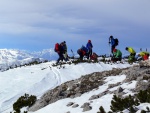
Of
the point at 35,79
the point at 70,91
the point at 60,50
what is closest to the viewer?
the point at 70,91

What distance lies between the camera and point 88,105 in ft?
36.7

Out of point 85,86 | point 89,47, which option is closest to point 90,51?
point 89,47

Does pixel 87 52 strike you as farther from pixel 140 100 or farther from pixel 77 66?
pixel 140 100

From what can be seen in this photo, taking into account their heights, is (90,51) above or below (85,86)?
above

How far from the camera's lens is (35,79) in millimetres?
21375

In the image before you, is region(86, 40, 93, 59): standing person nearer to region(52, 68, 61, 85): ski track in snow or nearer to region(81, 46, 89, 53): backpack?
region(81, 46, 89, 53): backpack

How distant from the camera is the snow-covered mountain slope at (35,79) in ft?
58.5

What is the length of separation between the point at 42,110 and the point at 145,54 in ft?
45.6

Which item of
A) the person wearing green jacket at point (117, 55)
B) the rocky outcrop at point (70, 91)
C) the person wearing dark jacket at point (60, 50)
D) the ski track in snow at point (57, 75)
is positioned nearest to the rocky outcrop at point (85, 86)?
the rocky outcrop at point (70, 91)

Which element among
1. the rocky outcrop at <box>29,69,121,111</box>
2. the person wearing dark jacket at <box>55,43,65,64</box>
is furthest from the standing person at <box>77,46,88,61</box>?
the rocky outcrop at <box>29,69,121,111</box>

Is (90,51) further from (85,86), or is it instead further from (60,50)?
(85,86)

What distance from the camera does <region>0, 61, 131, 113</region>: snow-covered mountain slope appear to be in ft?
58.5

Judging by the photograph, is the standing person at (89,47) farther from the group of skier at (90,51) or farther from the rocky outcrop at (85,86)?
the rocky outcrop at (85,86)

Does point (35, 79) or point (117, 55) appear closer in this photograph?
point (35, 79)
